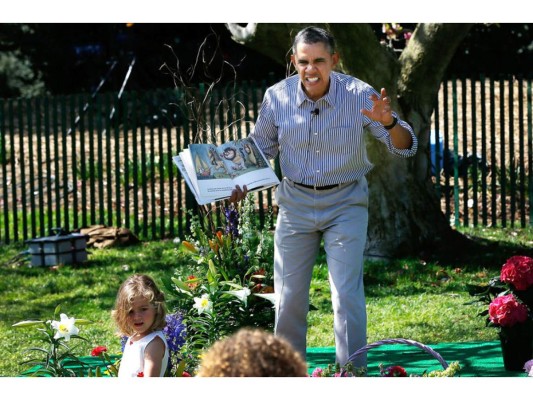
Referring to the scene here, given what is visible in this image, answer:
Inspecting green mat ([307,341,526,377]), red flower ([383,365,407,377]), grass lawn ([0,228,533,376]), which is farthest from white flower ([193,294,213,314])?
grass lawn ([0,228,533,376])

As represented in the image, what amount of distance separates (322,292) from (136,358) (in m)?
4.39

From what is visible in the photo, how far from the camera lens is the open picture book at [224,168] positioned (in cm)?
540

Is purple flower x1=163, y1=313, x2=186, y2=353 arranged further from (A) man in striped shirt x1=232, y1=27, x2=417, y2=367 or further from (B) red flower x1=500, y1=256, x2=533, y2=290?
(B) red flower x1=500, y1=256, x2=533, y2=290

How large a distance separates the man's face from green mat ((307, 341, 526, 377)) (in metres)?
1.82

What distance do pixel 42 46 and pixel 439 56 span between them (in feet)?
34.8

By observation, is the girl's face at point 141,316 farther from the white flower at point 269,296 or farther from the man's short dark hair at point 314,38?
the man's short dark hair at point 314,38

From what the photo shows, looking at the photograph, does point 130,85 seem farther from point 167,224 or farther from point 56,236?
point 56,236

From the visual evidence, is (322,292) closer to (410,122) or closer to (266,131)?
(410,122)

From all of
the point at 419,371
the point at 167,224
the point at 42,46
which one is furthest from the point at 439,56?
the point at 42,46

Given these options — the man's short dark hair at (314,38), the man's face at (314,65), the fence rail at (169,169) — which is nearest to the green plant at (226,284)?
the man's face at (314,65)

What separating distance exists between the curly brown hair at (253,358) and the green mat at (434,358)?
3.32 meters

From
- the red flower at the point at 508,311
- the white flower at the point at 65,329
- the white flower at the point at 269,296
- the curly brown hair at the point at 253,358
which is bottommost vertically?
the red flower at the point at 508,311

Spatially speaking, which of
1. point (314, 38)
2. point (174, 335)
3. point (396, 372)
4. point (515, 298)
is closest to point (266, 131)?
point (314, 38)

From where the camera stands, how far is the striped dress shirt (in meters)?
5.33
